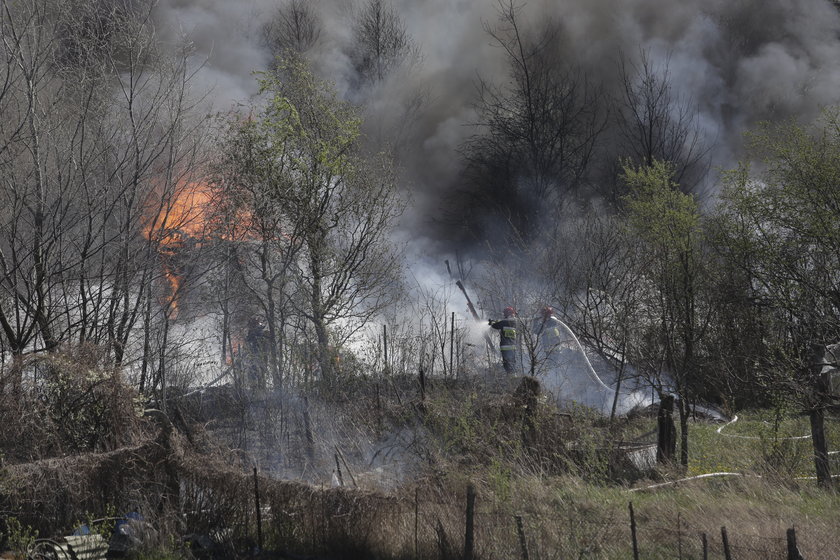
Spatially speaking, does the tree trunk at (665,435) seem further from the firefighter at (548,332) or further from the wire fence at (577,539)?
the firefighter at (548,332)

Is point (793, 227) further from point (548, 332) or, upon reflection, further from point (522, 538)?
point (522, 538)

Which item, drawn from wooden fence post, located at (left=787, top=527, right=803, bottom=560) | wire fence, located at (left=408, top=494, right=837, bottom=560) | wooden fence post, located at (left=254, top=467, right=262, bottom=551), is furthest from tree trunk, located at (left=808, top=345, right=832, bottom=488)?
wooden fence post, located at (left=254, top=467, right=262, bottom=551)

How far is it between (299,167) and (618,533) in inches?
354

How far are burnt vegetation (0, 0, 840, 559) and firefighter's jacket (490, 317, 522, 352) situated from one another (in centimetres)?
38

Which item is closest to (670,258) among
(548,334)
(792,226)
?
(792,226)

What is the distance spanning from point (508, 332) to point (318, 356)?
4066 millimetres

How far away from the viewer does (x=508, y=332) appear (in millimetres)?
14641

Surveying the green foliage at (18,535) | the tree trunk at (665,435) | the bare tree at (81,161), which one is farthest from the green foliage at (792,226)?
the green foliage at (18,535)

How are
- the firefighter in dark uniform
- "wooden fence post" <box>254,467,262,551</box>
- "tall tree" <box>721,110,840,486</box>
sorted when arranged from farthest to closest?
the firefighter in dark uniform, "tall tree" <box>721,110,840,486</box>, "wooden fence post" <box>254,467,262,551</box>

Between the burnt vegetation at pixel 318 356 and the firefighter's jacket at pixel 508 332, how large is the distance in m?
0.38

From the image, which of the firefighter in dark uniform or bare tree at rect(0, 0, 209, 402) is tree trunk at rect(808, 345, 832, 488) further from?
bare tree at rect(0, 0, 209, 402)

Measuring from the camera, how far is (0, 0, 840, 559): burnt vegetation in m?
6.94

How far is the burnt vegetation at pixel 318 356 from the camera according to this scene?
22.8 feet

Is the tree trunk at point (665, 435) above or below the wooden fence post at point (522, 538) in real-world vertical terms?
above
